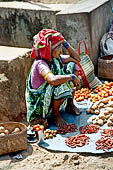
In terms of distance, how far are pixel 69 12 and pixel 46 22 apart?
123 cm

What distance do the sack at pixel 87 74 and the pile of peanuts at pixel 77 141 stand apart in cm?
166

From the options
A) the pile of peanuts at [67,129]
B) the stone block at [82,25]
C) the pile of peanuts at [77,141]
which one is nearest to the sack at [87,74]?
the stone block at [82,25]

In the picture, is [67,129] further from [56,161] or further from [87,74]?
[87,74]

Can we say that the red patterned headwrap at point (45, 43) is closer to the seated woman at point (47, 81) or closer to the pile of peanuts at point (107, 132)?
the seated woman at point (47, 81)

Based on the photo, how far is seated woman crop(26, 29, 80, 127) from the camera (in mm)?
4943

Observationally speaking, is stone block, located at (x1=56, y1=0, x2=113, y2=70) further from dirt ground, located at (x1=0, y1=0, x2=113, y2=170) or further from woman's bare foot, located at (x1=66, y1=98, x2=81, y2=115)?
dirt ground, located at (x1=0, y1=0, x2=113, y2=170)

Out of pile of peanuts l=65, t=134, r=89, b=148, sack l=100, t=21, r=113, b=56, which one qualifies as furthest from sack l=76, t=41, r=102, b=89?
pile of peanuts l=65, t=134, r=89, b=148

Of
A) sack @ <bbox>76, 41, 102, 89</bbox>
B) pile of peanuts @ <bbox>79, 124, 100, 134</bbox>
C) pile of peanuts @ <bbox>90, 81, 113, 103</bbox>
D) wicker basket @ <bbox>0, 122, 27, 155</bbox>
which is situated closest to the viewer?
wicker basket @ <bbox>0, 122, 27, 155</bbox>

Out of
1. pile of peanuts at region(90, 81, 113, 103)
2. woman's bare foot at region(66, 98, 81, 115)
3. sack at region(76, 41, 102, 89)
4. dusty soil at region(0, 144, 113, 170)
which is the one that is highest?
sack at region(76, 41, 102, 89)

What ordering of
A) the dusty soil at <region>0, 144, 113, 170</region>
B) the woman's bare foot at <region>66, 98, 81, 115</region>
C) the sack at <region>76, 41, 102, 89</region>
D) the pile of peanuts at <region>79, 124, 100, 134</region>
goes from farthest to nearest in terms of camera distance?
the sack at <region>76, 41, 102, 89</region>
the woman's bare foot at <region>66, 98, 81, 115</region>
the pile of peanuts at <region>79, 124, 100, 134</region>
the dusty soil at <region>0, 144, 113, 170</region>

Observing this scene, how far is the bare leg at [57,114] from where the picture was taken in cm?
511

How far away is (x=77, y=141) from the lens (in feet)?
15.5

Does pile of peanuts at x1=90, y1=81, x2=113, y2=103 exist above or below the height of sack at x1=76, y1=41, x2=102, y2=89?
below

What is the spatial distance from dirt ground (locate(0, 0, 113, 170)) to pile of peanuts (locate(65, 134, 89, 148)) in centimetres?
16
